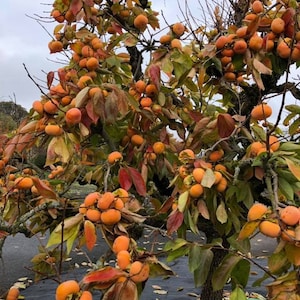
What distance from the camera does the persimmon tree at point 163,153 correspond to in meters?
0.73

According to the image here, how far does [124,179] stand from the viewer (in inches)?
40.8

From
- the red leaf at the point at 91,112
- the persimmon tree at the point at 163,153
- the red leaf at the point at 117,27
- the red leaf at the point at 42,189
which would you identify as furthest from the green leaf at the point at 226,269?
the red leaf at the point at 117,27

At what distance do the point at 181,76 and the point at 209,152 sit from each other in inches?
10.5

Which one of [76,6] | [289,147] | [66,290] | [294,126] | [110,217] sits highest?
[76,6]

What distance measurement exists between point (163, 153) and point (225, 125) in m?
0.32

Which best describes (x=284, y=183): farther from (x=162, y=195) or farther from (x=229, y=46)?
(x=162, y=195)

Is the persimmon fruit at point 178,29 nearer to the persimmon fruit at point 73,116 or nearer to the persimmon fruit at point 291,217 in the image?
the persimmon fruit at point 73,116

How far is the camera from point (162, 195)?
1.57 metres

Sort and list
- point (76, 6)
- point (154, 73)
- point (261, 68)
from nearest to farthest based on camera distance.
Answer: point (261, 68) → point (154, 73) → point (76, 6)

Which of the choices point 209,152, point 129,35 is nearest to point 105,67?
point 129,35

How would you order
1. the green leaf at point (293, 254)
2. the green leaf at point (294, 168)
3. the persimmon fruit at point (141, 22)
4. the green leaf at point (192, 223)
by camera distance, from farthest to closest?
the persimmon fruit at point (141, 22), the green leaf at point (192, 223), the green leaf at point (294, 168), the green leaf at point (293, 254)

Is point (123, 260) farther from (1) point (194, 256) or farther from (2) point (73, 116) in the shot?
(2) point (73, 116)

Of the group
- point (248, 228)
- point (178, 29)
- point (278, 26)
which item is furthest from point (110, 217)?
point (178, 29)

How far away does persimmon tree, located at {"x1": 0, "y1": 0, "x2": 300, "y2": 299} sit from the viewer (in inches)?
28.7
